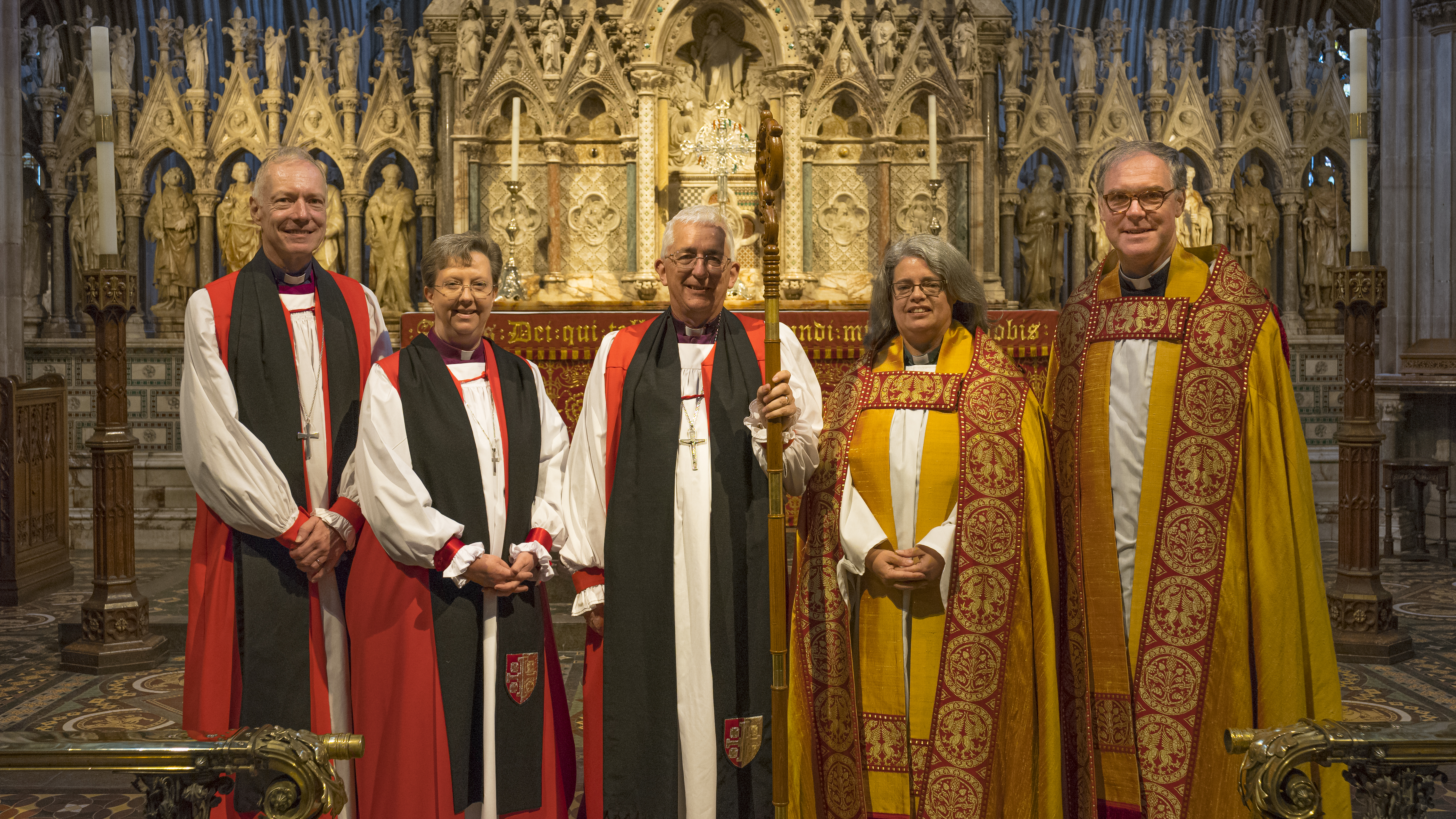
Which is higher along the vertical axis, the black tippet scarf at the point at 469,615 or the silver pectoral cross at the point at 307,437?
the silver pectoral cross at the point at 307,437

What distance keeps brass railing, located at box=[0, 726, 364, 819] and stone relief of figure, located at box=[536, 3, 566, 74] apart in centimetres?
711

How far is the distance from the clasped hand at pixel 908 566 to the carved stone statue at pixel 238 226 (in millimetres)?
7225

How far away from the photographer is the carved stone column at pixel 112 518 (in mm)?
6062

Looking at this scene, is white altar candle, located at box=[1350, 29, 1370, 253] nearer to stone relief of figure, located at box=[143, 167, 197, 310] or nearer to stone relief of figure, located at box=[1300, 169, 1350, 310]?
stone relief of figure, located at box=[1300, 169, 1350, 310]

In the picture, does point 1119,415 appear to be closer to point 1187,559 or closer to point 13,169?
point 1187,559

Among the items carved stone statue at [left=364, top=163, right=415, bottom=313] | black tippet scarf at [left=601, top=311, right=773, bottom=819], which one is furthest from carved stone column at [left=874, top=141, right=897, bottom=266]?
black tippet scarf at [left=601, top=311, right=773, bottom=819]

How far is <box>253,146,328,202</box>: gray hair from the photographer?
3543 mm

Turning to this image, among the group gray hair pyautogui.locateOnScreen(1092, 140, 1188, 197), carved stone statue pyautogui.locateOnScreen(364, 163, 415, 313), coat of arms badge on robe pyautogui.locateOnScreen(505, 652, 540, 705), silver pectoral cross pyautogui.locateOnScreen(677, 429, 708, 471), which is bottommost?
coat of arms badge on robe pyautogui.locateOnScreen(505, 652, 540, 705)

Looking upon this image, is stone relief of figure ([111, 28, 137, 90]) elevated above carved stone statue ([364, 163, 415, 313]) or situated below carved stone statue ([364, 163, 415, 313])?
above

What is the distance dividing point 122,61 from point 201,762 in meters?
8.46

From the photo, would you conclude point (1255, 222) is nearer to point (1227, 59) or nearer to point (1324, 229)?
point (1324, 229)

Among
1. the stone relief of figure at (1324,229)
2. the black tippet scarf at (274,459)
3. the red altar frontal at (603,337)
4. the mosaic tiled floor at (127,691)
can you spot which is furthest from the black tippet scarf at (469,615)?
the stone relief of figure at (1324,229)

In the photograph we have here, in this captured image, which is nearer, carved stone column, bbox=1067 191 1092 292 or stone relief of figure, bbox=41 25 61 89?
carved stone column, bbox=1067 191 1092 292

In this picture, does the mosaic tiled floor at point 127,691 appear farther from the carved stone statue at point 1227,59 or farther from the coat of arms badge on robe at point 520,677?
the carved stone statue at point 1227,59
